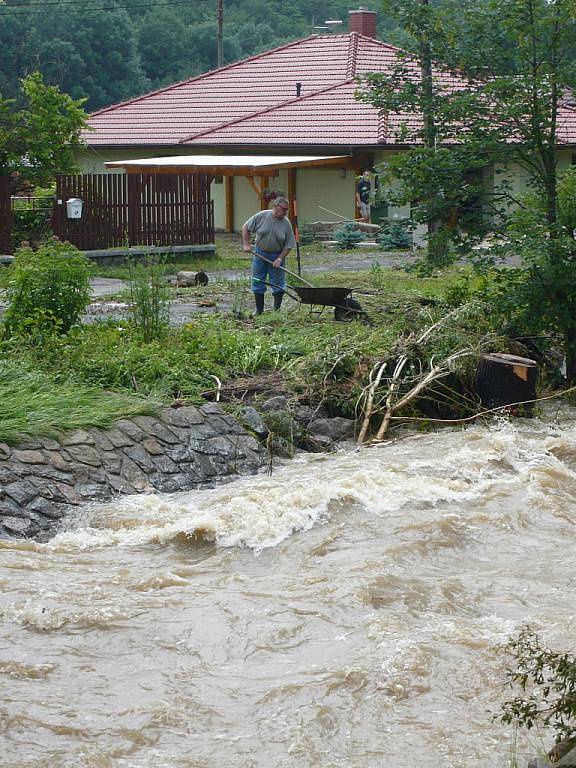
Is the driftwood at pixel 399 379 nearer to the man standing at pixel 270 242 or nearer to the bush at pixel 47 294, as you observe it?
the man standing at pixel 270 242

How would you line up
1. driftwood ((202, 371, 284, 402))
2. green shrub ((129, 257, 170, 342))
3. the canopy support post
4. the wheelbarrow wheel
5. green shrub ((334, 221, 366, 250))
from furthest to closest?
the canopy support post
green shrub ((334, 221, 366, 250))
the wheelbarrow wheel
green shrub ((129, 257, 170, 342))
driftwood ((202, 371, 284, 402))

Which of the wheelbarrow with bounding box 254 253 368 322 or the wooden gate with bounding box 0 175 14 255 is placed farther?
the wooden gate with bounding box 0 175 14 255

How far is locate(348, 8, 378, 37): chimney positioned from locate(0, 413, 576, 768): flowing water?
35.4 meters

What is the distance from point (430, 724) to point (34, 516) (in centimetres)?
424

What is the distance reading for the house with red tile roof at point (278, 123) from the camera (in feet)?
107

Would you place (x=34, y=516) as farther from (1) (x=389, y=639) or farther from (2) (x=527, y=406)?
(2) (x=527, y=406)

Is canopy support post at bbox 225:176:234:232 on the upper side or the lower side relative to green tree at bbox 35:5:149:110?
lower

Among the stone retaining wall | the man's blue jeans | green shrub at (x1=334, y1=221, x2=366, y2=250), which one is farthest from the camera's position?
green shrub at (x1=334, y1=221, x2=366, y2=250)

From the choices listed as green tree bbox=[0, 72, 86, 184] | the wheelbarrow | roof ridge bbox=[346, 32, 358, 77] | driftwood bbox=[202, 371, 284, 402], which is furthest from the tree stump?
roof ridge bbox=[346, 32, 358, 77]

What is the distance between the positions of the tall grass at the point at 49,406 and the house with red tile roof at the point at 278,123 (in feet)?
63.9

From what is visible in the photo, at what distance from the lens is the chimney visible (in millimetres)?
43500

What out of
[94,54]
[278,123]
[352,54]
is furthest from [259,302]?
[94,54]

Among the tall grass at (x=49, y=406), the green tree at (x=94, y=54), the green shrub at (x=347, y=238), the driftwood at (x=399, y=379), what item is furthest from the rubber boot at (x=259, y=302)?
the green tree at (x=94, y=54)

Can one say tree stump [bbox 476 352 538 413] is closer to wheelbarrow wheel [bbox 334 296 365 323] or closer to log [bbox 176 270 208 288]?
wheelbarrow wheel [bbox 334 296 365 323]
